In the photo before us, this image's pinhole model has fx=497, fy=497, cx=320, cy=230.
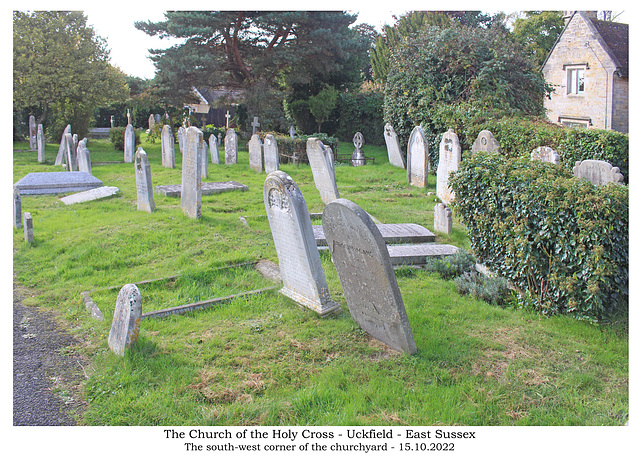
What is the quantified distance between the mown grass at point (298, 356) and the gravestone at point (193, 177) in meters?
1.69

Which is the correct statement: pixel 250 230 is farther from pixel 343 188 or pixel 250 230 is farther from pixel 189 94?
pixel 189 94

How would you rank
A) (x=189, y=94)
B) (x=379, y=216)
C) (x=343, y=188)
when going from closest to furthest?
1. (x=379, y=216)
2. (x=343, y=188)
3. (x=189, y=94)

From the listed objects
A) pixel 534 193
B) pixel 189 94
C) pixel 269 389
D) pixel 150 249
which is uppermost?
pixel 189 94

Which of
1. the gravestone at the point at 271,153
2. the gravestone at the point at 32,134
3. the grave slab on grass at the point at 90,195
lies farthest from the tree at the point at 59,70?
the grave slab on grass at the point at 90,195

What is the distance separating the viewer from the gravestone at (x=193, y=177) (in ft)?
31.5

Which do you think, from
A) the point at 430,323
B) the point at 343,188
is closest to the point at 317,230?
the point at 430,323

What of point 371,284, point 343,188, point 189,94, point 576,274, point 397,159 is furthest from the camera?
point 189,94

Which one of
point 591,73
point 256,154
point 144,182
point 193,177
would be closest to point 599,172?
point 193,177

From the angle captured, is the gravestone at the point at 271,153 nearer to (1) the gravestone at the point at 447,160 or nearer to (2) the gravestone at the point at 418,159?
(2) the gravestone at the point at 418,159

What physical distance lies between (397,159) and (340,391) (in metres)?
15.3

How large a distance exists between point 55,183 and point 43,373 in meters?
9.98

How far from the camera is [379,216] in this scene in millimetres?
10258

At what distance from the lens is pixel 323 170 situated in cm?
1141

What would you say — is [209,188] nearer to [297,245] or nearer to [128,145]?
[297,245]
